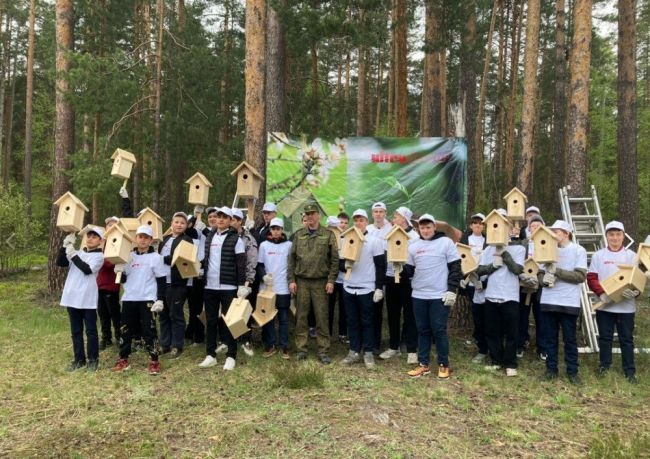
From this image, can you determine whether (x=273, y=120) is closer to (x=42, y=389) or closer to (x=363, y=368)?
(x=363, y=368)

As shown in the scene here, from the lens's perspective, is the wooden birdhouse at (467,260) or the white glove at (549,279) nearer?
the white glove at (549,279)

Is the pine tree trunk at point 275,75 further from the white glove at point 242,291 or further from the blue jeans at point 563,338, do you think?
the blue jeans at point 563,338

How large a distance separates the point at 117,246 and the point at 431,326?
4110 mm

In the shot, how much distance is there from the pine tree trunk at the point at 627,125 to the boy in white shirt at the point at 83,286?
445 inches

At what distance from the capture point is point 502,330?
21.6 ft

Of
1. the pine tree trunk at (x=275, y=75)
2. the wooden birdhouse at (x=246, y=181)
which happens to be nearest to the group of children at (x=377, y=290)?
the wooden birdhouse at (x=246, y=181)

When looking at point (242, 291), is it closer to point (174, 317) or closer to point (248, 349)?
point (248, 349)

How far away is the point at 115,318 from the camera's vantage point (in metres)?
7.30

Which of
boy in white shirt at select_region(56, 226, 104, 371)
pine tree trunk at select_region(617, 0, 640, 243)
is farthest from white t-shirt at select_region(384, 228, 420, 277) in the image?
pine tree trunk at select_region(617, 0, 640, 243)

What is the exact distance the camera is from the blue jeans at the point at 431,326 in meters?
6.11

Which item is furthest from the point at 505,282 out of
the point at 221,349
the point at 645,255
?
the point at 221,349

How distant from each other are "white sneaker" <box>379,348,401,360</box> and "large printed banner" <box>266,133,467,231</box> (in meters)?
3.07

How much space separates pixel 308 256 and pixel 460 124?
15.1 feet

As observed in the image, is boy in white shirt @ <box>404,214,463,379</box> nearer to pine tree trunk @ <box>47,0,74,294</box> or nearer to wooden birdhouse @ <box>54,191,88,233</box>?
wooden birdhouse @ <box>54,191,88,233</box>
